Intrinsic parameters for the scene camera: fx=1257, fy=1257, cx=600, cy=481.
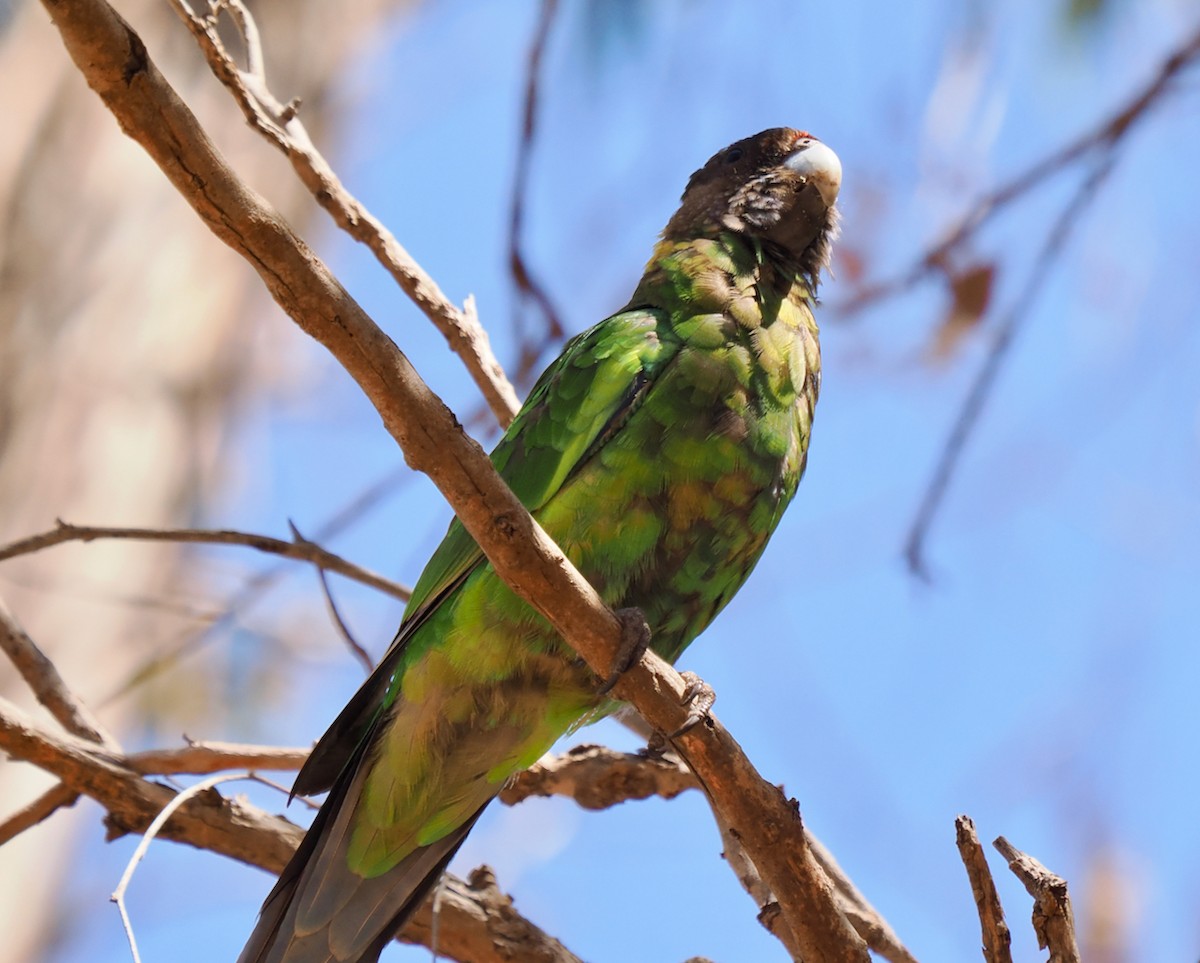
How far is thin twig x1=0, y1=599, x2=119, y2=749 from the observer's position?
2871mm

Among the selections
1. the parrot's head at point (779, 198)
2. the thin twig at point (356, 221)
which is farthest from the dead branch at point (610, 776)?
the parrot's head at point (779, 198)

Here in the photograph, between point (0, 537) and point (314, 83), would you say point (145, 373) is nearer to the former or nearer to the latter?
point (0, 537)

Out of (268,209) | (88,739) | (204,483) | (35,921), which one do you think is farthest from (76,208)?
(268,209)

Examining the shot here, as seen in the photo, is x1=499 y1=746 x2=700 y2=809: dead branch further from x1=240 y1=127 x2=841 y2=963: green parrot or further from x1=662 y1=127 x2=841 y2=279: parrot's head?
x1=662 y1=127 x2=841 y2=279: parrot's head

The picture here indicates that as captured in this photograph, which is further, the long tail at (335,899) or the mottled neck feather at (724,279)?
the mottled neck feather at (724,279)

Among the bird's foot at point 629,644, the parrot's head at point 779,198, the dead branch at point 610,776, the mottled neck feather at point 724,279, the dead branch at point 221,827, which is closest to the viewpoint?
the bird's foot at point 629,644

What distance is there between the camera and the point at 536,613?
2.91 metres

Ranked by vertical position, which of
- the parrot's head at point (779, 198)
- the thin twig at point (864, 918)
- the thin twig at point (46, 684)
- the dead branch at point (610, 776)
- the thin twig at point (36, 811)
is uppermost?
the parrot's head at point (779, 198)

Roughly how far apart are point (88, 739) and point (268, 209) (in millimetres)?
1625

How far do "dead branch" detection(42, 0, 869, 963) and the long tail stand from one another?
0.92 m

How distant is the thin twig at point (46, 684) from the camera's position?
9.42ft

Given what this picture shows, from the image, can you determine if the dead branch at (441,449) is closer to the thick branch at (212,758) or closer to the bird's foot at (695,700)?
the bird's foot at (695,700)

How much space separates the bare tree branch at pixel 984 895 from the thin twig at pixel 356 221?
1.77 metres

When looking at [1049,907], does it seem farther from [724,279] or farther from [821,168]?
[821,168]
